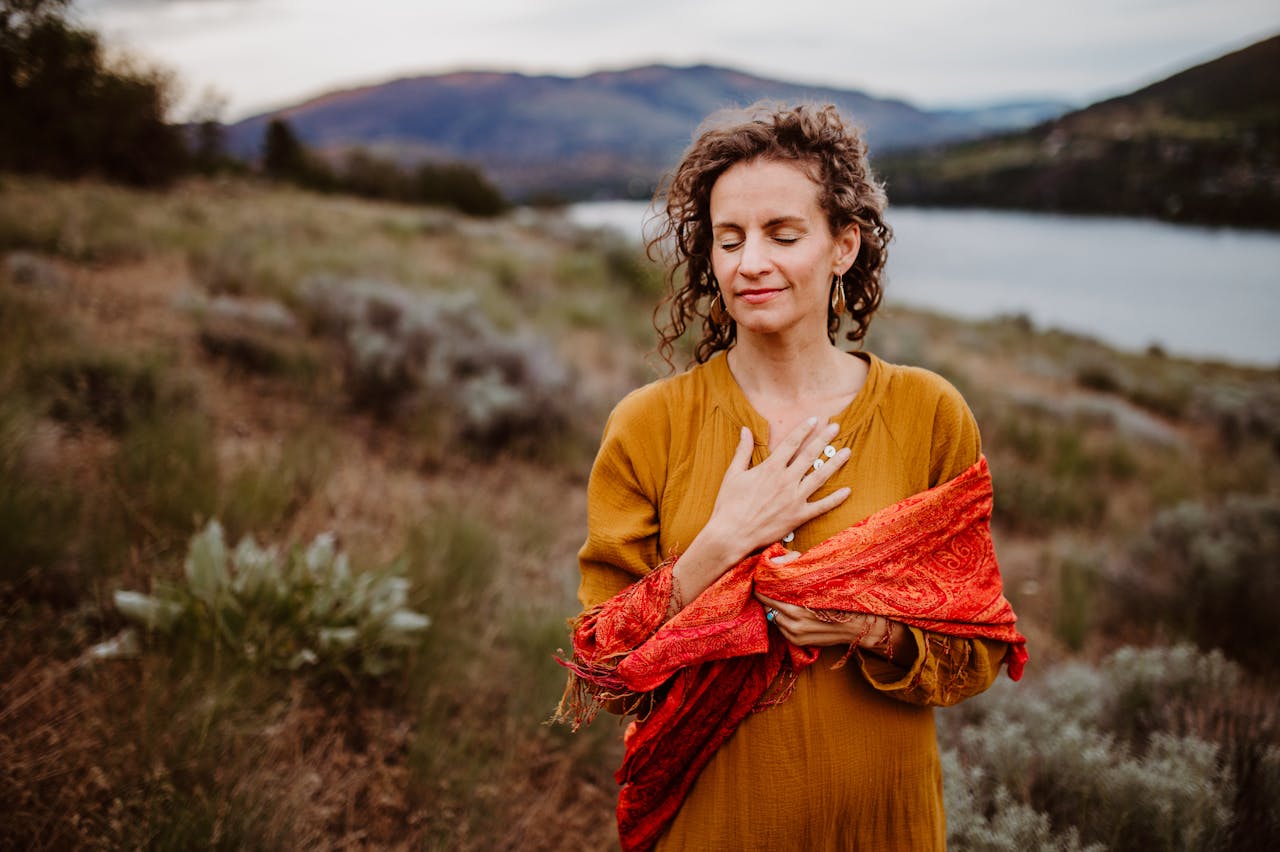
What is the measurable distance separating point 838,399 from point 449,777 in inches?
82.1

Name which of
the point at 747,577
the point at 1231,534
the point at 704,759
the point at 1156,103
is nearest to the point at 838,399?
the point at 747,577

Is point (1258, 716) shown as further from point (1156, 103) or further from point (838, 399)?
point (1156, 103)

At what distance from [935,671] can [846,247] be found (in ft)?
3.28

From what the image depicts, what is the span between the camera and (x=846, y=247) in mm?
1695

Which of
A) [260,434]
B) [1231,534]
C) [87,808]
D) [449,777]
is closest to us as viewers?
[87,808]

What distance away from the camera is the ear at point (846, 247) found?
167 centimetres

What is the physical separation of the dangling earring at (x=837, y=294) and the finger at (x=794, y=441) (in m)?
0.42

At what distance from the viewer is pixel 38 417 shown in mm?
3801

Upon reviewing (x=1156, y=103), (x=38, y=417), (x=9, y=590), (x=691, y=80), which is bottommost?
(x=9, y=590)

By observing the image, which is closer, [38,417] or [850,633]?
[850,633]

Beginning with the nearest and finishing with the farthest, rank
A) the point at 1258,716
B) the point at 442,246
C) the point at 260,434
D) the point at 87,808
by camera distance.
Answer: the point at 87,808
the point at 1258,716
the point at 260,434
the point at 442,246

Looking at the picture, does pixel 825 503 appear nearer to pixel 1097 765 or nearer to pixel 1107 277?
pixel 1097 765

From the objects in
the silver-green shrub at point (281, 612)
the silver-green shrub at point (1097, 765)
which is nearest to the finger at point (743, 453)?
the silver-green shrub at point (1097, 765)

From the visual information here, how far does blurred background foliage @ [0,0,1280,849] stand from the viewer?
7.71 feet
